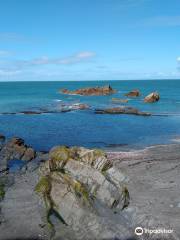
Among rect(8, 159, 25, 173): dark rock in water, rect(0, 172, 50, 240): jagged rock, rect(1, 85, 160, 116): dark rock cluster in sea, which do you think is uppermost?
rect(1, 85, 160, 116): dark rock cluster in sea

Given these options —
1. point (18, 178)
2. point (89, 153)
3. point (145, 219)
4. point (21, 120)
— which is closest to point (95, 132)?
point (21, 120)

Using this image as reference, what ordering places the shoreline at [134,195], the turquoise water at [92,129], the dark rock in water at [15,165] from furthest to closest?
1. the turquoise water at [92,129]
2. the dark rock in water at [15,165]
3. the shoreline at [134,195]

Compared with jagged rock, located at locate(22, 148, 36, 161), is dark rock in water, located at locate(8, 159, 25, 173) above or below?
below

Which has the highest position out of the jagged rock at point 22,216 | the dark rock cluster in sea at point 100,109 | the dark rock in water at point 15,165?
the dark rock cluster in sea at point 100,109

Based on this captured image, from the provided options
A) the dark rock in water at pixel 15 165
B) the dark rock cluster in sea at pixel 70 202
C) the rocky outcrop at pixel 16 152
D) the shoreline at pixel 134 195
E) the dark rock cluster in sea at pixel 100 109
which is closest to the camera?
the dark rock cluster in sea at pixel 70 202

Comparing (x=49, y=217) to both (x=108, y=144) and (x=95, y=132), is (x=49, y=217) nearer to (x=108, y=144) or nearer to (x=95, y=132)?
(x=108, y=144)

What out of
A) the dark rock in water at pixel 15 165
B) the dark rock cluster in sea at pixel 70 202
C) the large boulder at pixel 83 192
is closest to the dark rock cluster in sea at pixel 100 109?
the dark rock in water at pixel 15 165

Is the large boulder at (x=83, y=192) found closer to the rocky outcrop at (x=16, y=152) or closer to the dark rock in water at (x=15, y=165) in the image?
the dark rock in water at (x=15, y=165)

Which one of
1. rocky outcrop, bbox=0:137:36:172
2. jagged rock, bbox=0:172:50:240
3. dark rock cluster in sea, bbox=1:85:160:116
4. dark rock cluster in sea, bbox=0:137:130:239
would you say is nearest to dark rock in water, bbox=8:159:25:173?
rocky outcrop, bbox=0:137:36:172

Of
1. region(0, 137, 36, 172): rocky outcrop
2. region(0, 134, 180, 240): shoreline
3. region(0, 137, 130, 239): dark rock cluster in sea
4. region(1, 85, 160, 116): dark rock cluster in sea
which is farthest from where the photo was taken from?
region(1, 85, 160, 116): dark rock cluster in sea

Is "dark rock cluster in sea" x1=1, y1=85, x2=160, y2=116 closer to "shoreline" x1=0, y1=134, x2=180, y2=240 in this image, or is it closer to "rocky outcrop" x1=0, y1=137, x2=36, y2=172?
"rocky outcrop" x1=0, y1=137, x2=36, y2=172

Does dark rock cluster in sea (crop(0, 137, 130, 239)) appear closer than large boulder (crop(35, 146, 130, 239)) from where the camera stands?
Yes

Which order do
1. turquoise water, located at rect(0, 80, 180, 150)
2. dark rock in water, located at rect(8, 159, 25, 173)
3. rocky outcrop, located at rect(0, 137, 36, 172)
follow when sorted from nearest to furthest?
dark rock in water, located at rect(8, 159, 25, 173), rocky outcrop, located at rect(0, 137, 36, 172), turquoise water, located at rect(0, 80, 180, 150)

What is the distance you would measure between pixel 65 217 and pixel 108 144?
103 ft
